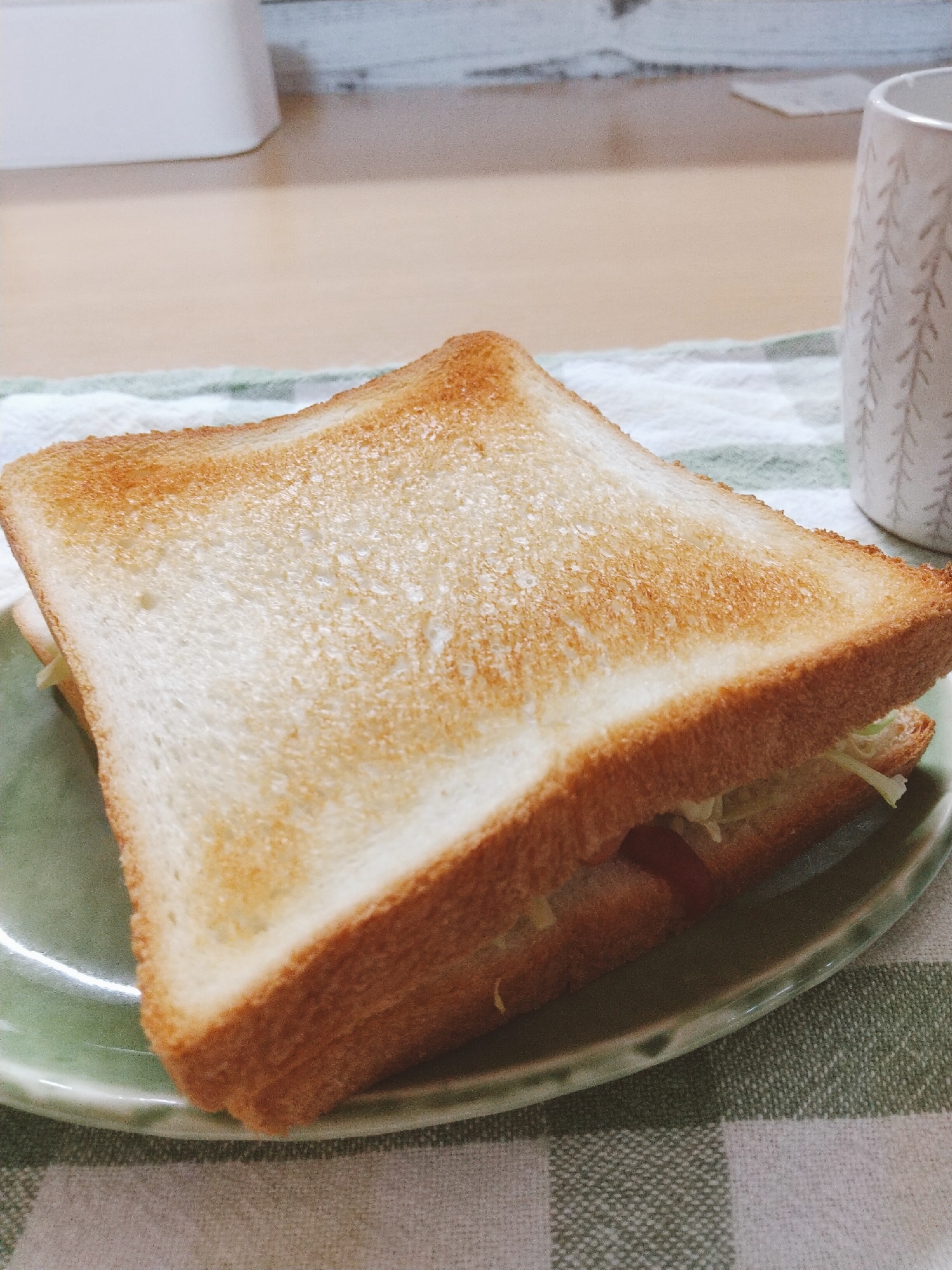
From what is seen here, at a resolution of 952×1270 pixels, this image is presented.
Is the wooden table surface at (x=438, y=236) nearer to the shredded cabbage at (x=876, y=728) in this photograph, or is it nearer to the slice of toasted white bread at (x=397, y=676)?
the slice of toasted white bread at (x=397, y=676)

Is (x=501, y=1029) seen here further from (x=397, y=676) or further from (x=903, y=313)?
(x=903, y=313)

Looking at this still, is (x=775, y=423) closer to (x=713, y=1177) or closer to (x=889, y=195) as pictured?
(x=889, y=195)

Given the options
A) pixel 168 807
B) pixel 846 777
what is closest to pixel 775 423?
pixel 846 777

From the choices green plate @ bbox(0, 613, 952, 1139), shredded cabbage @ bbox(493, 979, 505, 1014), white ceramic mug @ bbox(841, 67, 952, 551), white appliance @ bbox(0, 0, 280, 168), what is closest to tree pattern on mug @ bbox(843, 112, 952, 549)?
white ceramic mug @ bbox(841, 67, 952, 551)

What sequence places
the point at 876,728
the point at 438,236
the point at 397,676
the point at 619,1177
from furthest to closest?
1. the point at 438,236
2. the point at 876,728
3. the point at 397,676
4. the point at 619,1177

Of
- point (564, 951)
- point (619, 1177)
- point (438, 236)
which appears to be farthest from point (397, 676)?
point (438, 236)

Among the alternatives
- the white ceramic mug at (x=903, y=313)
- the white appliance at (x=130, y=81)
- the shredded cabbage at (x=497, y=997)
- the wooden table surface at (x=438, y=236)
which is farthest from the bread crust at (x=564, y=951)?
the white appliance at (x=130, y=81)
